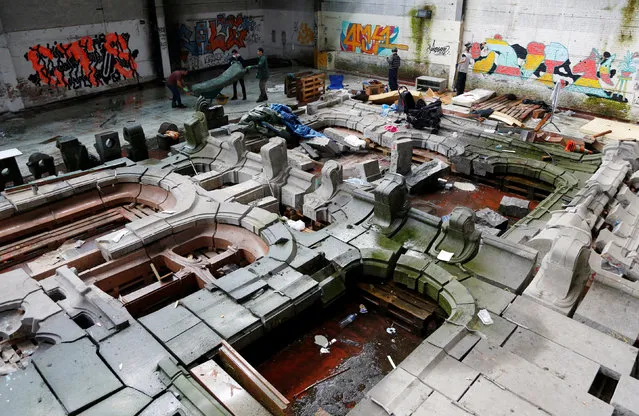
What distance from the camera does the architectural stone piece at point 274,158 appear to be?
9422mm

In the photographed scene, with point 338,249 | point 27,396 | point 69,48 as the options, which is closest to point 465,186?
point 338,249

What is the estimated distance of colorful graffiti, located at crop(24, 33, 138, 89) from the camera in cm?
1617

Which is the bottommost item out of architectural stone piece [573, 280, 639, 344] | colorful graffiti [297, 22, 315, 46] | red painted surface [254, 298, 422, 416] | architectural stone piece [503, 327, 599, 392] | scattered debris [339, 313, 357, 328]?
red painted surface [254, 298, 422, 416]

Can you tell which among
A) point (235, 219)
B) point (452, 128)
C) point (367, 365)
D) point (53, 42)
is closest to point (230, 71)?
point (53, 42)

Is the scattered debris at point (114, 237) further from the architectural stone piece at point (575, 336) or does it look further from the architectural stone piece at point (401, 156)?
the architectural stone piece at point (575, 336)

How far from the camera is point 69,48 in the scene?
16672 mm

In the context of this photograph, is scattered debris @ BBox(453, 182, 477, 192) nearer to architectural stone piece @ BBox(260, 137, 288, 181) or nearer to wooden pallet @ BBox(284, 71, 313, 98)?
architectural stone piece @ BBox(260, 137, 288, 181)

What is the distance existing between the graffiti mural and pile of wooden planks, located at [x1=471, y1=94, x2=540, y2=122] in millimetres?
12052

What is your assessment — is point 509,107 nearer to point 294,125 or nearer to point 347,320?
point 294,125

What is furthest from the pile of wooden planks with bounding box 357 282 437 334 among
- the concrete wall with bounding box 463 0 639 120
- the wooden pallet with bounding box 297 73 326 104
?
the concrete wall with bounding box 463 0 639 120

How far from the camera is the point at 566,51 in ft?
48.8

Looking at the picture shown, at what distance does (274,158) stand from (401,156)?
2.74 metres

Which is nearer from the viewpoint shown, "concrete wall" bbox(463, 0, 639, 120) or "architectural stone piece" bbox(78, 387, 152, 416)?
"architectural stone piece" bbox(78, 387, 152, 416)

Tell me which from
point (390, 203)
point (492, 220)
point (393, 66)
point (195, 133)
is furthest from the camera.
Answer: point (393, 66)
